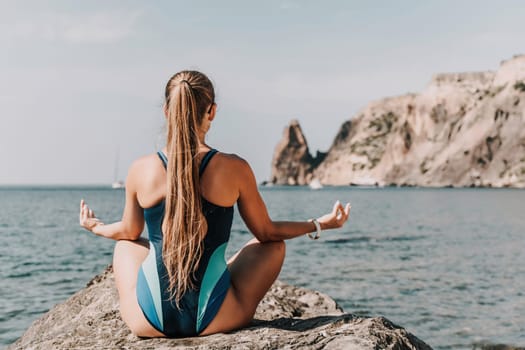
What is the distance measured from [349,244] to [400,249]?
2.27 m

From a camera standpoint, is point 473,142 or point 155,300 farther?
point 473,142

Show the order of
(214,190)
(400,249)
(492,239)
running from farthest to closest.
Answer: (492,239), (400,249), (214,190)

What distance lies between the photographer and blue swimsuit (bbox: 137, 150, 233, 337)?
12.6ft

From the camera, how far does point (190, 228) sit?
373 cm

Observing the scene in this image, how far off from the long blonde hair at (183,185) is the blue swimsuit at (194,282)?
2.2 inches

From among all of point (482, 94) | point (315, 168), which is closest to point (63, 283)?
point (482, 94)

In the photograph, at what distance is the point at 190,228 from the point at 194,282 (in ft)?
1.30

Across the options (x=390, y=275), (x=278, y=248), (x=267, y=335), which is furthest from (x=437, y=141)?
(x=267, y=335)

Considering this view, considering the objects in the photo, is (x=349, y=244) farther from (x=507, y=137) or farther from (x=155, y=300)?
(x=507, y=137)

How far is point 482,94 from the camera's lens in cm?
11781

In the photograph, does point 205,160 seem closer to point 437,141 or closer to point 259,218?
point 259,218

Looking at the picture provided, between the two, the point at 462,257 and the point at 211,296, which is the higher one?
the point at 211,296

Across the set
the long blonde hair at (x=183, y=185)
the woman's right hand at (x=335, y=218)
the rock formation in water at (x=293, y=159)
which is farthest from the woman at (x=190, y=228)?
the rock formation in water at (x=293, y=159)

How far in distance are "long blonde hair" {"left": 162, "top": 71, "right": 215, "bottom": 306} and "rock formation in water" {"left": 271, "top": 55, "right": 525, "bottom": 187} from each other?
107461 millimetres
